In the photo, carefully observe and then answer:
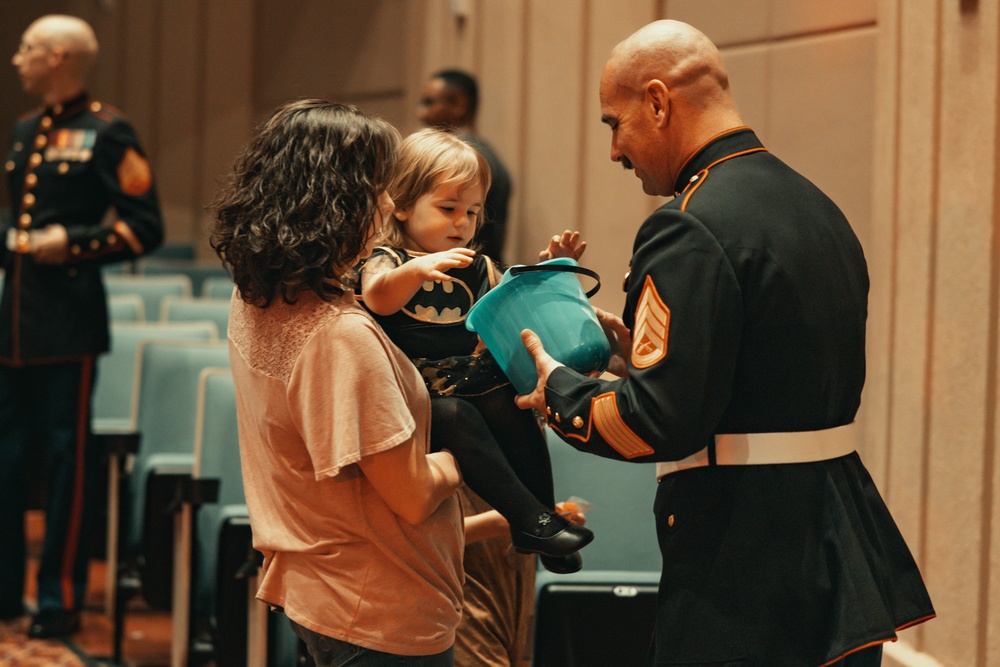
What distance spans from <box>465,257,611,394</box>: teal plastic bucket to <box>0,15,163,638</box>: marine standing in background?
237 cm

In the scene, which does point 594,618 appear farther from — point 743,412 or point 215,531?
point 215,531

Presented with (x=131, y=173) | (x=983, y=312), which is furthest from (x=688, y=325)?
(x=131, y=173)

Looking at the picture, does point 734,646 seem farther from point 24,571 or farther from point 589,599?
point 24,571

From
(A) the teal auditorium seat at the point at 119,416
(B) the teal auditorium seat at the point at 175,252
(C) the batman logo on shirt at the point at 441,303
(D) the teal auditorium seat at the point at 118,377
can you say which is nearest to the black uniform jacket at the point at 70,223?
(A) the teal auditorium seat at the point at 119,416

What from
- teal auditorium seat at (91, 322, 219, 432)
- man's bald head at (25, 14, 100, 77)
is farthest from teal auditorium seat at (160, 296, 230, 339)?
man's bald head at (25, 14, 100, 77)

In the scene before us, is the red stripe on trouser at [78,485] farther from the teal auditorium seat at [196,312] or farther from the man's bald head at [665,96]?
the man's bald head at [665,96]

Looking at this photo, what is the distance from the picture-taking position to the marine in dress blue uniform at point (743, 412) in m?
1.63

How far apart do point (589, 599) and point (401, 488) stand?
84 cm

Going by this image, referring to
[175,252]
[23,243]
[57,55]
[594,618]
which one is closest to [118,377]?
[23,243]

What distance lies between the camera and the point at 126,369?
444 centimetres

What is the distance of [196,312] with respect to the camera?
4930mm

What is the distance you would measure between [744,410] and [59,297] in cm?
277

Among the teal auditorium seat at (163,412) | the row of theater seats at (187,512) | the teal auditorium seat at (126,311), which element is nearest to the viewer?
the row of theater seats at (187,512)

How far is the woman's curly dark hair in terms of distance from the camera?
1.58 m
